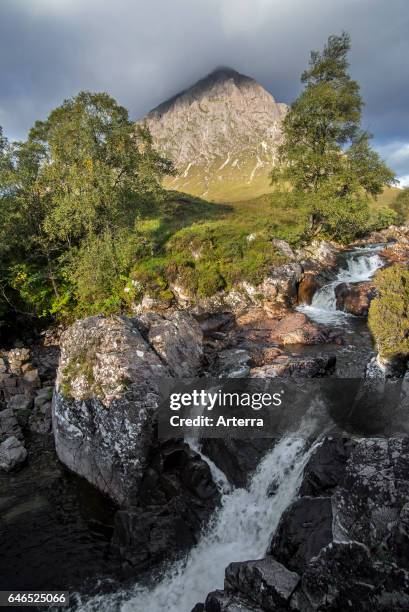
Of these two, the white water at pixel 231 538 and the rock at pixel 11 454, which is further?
the rock at pixel 11 454

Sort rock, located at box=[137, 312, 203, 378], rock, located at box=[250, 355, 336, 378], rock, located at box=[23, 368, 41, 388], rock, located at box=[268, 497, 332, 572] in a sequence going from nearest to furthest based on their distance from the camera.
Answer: rock, located at box=[268, 497, 332, 572], rock, located at box=[250, 355, 336, 378], rock, located at box=[137, 312, 203, 378], rock, located at box=[23, 368, 41, 388]

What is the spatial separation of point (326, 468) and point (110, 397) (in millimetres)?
8542

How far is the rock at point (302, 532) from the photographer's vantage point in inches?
354

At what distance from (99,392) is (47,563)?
5.84 m

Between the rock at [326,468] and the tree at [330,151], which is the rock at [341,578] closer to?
the rock at [326,468]

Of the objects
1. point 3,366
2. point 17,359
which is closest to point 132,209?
point 17,359

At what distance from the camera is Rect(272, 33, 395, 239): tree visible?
38500 millimetres

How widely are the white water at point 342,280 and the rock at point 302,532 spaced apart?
18.4 meters

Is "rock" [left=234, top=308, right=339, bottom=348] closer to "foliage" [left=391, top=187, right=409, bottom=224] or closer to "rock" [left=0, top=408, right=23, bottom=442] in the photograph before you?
"rock" [left=0, top=408, right=23, bottom=442]

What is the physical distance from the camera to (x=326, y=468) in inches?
428

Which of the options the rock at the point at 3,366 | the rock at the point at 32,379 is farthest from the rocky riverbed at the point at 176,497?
the rock at the point at 3,366

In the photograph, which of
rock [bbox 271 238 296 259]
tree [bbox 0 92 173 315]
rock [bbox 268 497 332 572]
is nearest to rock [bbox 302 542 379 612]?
rock [bbox 268 497 332 572]

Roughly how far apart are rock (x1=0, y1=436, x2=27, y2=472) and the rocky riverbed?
0.23ft

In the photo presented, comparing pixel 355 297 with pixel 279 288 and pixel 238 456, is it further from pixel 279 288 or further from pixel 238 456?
pixel 238 456
